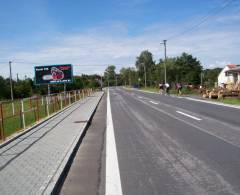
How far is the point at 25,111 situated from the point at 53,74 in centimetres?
2412

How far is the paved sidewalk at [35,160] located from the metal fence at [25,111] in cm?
176

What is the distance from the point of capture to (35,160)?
796 cm

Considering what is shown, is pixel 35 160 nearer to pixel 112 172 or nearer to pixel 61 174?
pixel 61 174

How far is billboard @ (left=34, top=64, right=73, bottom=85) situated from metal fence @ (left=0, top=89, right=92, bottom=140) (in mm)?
6345

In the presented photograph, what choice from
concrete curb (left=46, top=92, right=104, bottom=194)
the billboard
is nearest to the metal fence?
concrete curb (left=46, top=92, right=104, bottom=194)

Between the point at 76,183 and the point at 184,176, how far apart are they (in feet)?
5.93

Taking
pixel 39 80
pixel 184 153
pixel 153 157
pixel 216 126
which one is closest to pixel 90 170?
pixel 153 157

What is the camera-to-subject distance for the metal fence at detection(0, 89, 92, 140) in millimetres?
14953

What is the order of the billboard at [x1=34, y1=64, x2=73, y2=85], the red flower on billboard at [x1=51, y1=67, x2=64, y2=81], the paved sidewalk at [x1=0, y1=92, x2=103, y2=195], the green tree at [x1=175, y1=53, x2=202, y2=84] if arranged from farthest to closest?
the green tree at [x1=175, y1=53, x2=202, y2=84] → the red flower on billboard at [x1=51, y1=67, x2=64, y2=81] → the billboard at [x1=34, y1=64, x2=73, y2=85] → the paved sidewalk at [x1=0, y1=92, x2=103, y2=195]

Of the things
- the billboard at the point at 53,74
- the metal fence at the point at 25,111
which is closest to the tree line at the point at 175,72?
the billboard at the point at 53,74

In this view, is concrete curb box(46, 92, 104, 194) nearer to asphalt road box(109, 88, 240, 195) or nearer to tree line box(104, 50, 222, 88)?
asphalt road box(109, 88, 240, 195)

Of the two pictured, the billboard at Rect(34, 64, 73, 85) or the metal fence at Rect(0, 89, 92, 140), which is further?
the billboard at Rect(34, 64, 73, 85)

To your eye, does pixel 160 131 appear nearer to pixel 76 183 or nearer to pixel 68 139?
pixel 68 139

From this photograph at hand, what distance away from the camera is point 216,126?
13.0m
